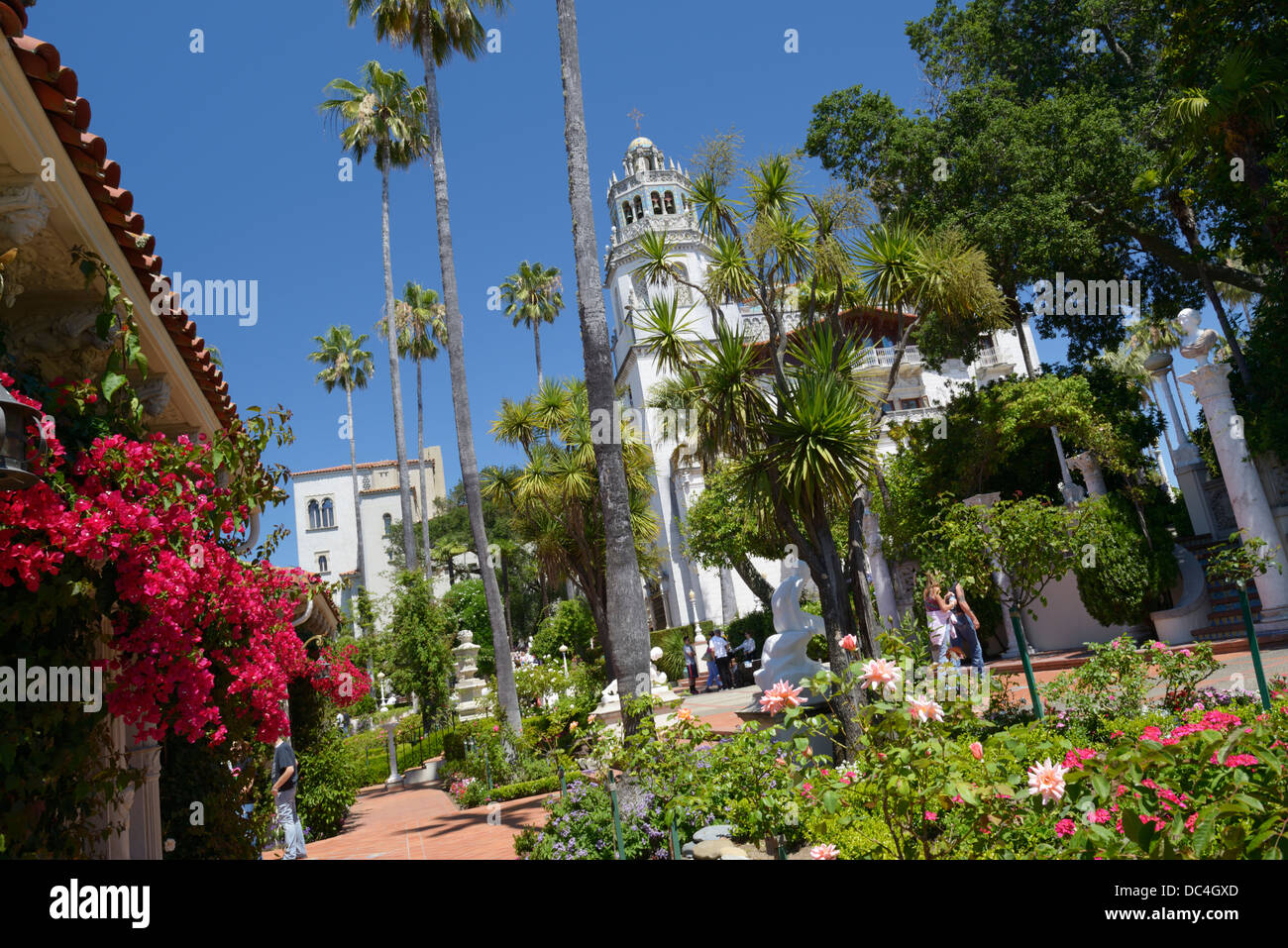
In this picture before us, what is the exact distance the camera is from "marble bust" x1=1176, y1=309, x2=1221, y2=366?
14680mm

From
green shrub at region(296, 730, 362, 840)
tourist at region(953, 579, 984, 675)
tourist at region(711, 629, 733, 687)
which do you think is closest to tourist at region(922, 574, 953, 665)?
tourist at region(953, 579, 984, 675)

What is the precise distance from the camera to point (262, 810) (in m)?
11.4

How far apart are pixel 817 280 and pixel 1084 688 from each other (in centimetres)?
581

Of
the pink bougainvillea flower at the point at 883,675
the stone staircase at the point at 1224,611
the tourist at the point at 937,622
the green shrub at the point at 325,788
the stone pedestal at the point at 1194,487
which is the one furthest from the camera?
the stone pedestal at the point at 1194,487

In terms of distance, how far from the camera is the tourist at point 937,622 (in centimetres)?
1132

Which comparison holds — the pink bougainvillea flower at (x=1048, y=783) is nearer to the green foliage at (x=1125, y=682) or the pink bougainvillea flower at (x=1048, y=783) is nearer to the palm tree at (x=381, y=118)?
the green foliage at (x=1125, y=682)

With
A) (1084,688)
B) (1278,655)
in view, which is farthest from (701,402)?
(1278,655)

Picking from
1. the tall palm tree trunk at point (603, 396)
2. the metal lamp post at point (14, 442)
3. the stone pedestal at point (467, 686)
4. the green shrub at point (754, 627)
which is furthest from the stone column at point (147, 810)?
the green shrub at point (754, 627)

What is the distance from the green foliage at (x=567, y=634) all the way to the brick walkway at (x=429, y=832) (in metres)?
19.1

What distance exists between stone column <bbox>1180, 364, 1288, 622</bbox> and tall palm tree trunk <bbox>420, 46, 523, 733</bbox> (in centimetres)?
1313

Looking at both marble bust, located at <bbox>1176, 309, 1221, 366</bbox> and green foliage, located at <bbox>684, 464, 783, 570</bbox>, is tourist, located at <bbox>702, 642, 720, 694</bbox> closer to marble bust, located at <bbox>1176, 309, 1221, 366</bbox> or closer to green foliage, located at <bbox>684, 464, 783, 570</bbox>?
green foliage, located at <bbox>684, 464, 783, 570</bbox>

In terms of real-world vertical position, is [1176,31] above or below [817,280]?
above

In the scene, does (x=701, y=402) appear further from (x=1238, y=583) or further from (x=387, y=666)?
(x=387, y=666)

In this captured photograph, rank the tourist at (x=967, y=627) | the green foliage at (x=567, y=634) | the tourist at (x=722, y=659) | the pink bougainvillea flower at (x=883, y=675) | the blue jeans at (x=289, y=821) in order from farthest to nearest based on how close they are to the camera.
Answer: the green foliage at (x=567, y=634)
the tourist at (x=722, y=659)
the tourist at (x=967, y=627)
the blue jeans at (x=289, y=821)
the pink bougainvillea flower at (x=883, y=675)
